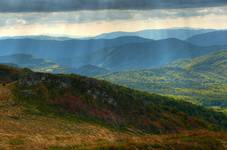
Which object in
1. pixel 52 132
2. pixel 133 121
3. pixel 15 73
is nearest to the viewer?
pixel 52 132

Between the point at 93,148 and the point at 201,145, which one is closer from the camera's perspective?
the point at 93,148

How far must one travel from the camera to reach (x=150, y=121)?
422 feet

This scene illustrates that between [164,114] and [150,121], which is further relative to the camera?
[164,114]

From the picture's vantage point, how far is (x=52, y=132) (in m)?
58.6

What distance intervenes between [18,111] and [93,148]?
44.0m

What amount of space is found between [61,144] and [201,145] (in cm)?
1824

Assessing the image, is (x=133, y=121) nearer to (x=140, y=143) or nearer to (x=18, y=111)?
(x=18, y=111)

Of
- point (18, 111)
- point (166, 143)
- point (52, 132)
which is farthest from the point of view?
point (18, 111)

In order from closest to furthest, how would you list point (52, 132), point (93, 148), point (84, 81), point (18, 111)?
point (93, 148) → point (52, 132) → point (18, 111) → point (84, 81)

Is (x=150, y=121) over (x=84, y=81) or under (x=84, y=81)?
under

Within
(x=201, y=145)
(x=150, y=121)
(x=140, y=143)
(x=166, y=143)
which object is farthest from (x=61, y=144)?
(x=150, y=121)

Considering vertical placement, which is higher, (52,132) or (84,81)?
(84,81)

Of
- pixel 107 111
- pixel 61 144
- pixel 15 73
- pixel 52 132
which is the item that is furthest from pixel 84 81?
pixel 61 144

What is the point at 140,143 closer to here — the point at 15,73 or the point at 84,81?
the point at 84,81
